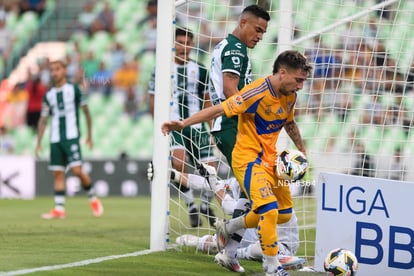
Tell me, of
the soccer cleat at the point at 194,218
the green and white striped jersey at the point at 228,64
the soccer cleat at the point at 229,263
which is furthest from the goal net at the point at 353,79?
the soccer cleat at the point at 229,263

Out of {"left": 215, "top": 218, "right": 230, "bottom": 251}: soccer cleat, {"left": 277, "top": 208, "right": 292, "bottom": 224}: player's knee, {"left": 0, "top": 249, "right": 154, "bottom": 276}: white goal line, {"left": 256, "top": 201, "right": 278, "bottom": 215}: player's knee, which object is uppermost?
{"left": 256, "top": 201, "right": 278, "bottom": 215}: player's knee

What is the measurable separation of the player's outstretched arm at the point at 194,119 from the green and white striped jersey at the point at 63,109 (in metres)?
6.84

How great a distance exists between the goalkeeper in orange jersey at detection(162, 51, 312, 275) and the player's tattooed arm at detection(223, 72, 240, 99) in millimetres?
457

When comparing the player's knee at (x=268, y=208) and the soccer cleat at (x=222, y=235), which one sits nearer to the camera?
the player's knee at (x=268, y=208)

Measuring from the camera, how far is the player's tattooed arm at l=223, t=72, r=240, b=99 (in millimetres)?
7004

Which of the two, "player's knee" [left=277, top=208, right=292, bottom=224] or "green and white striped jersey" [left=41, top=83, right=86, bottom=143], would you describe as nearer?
"player's knee" [left=277, top=208, right=292, bottom=224]

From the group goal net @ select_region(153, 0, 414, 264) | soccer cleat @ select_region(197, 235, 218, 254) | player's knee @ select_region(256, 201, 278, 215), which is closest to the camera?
player's knee @ select_region(256, 201, 278, 215)

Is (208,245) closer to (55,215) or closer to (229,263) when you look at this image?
(229,263)

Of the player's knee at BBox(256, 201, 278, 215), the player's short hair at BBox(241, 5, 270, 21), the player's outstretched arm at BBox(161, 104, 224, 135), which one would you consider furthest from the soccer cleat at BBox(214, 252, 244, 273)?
the player's short hair at BBox(241, 5, 270, 21)

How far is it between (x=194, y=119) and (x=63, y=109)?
6.97 m

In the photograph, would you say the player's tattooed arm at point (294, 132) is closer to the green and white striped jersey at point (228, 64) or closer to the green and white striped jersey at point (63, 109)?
the green and white striped jersey at point (228, 64)

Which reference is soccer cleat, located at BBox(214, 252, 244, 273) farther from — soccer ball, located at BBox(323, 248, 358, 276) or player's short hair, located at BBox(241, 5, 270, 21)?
player's short hair, located at BBox(241, 5, 270, 21)

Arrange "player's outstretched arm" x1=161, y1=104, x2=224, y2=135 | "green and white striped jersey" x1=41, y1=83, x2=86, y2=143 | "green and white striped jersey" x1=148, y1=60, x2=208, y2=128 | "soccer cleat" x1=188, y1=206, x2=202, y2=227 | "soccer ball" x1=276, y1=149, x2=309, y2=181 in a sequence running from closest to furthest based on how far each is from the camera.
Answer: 1. "player's outstretched arm" x1=161, y1=104, x2=224, y2=135
2. "soccer ball" x1=276, y1=149, x2=309, y2=181
3. "green and white striped jersey" x1=148, y1=60, x2=208, y2=128
4. "soccer cleat" x1=188, y1=206, x2=202, y2=227
5. "green and white striped jersey" x1=41, y1=83, x2=86, y2=143

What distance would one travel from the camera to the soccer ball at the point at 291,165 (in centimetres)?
638
